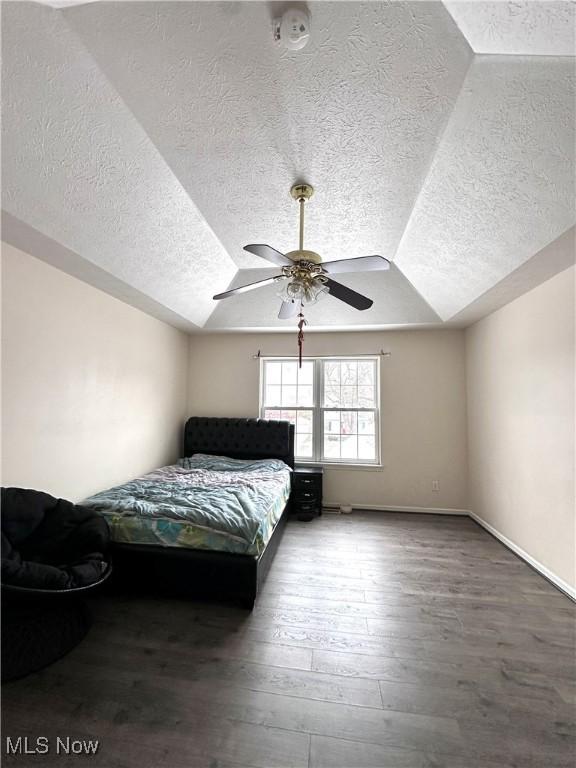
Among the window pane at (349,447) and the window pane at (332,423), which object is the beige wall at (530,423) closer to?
the window pane at (349,447)

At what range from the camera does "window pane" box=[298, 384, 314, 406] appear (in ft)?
16.0

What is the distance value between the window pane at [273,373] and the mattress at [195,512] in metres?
1.85

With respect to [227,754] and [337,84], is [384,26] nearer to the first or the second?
[337,84]

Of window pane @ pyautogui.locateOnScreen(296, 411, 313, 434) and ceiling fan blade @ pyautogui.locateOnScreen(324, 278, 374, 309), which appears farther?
window pane @ pyautogui.locateOnScreen(296, 411, 313, 434)

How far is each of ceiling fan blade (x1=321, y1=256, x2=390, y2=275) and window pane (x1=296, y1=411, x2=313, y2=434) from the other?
121 inches

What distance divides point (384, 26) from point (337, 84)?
27cm

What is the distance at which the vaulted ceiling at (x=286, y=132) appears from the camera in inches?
52.1

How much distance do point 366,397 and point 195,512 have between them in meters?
3.08

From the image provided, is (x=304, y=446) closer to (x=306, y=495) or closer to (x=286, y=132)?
(x=306, y=495)

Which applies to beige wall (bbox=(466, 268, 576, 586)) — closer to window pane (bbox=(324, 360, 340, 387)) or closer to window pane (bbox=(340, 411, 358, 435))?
window pane (bbox=(340, 411, 358, 435))

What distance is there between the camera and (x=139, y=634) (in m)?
2.00

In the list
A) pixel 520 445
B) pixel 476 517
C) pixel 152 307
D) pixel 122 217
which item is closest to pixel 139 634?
pixel 122 217

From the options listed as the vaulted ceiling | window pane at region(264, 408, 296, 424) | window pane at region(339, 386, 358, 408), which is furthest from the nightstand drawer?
the vaulted ceiling

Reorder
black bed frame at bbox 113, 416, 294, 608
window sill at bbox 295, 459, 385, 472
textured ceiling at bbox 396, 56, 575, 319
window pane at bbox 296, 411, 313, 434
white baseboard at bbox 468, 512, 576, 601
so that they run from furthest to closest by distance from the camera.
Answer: window pane at bbox 296, 411, 313, 434, window sill at bbox 295, 459, 385, 472, white baseboard at bbox 468, 512, 576, 601, black bed frame at bbox 113, 416, 294, 608, textured ceiling at bbox 396, 56, 575, 319
